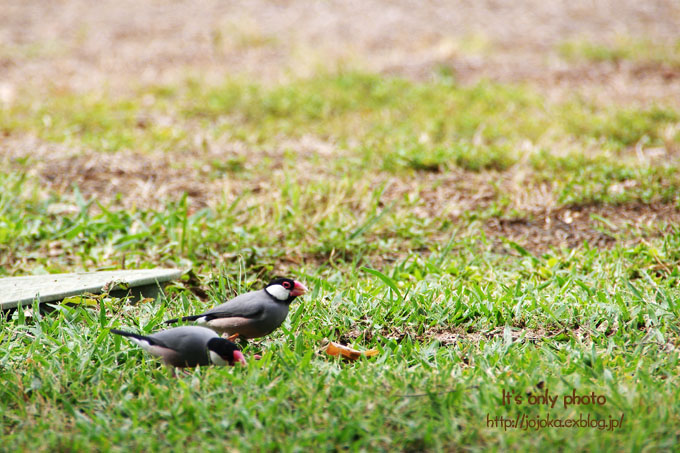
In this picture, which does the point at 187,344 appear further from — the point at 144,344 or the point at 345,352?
the point at 345,352

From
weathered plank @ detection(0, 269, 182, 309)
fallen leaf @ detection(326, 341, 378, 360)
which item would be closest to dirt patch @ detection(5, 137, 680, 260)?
weathered plank @ detection(0, 269, 182, 309)

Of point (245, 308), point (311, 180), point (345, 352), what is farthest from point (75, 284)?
point (311, 180)

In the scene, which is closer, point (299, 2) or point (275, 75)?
point (275, 75)

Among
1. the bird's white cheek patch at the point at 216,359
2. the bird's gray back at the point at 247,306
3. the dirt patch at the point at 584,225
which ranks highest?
the bird's gray back at the point at 247,306

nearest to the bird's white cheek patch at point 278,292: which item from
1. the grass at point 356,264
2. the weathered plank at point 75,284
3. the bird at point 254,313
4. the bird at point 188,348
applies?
the bird at point 254,313

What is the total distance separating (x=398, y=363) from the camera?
2939 mm

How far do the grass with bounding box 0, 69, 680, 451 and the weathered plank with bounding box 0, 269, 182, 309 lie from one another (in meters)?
0.10

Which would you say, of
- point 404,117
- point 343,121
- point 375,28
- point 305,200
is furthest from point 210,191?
point 375,28

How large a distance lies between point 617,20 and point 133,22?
8.46 metres

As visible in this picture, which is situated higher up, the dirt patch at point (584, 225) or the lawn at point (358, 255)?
the lawn at point (358, 255)

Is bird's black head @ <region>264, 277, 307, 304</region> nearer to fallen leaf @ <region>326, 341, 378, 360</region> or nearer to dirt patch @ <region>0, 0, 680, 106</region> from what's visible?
fallen leaf @ <region>326, 341, 378, 360</region>

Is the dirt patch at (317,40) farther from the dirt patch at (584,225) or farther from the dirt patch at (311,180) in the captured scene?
the dirt patch at (584,225)

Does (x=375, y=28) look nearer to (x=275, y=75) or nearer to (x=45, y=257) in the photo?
(x=275, y=75)

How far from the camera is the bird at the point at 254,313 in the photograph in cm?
303
